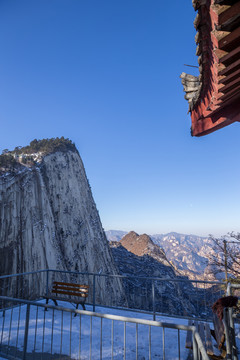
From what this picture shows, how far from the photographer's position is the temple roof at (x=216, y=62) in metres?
1.63

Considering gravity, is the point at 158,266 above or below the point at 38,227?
below

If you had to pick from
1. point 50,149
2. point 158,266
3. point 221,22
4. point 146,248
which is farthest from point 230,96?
point 146,248

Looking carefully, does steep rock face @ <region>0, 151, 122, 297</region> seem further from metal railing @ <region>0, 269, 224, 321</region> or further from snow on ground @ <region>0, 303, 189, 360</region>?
snow on ground @ <region>0, 303, 189, 360</region>

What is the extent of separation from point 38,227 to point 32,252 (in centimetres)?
257

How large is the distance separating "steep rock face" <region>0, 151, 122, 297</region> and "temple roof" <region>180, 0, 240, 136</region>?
1499 cm

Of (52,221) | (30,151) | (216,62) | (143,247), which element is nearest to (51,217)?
(52,221)

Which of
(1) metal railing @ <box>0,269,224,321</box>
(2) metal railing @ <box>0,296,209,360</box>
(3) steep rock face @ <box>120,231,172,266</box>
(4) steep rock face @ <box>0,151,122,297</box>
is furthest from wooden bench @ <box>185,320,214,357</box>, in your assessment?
(3) steep rock face @ <box>120,231,172,266</box>

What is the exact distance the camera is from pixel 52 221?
2198 cm

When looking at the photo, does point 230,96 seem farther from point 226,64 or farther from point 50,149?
point 50,149

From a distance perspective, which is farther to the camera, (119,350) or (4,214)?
(4,214)

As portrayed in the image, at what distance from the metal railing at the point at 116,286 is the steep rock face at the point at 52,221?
786 mm

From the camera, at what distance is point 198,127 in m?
4.00

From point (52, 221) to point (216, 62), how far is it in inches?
862

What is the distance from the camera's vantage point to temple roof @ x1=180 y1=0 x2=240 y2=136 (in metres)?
1.63
